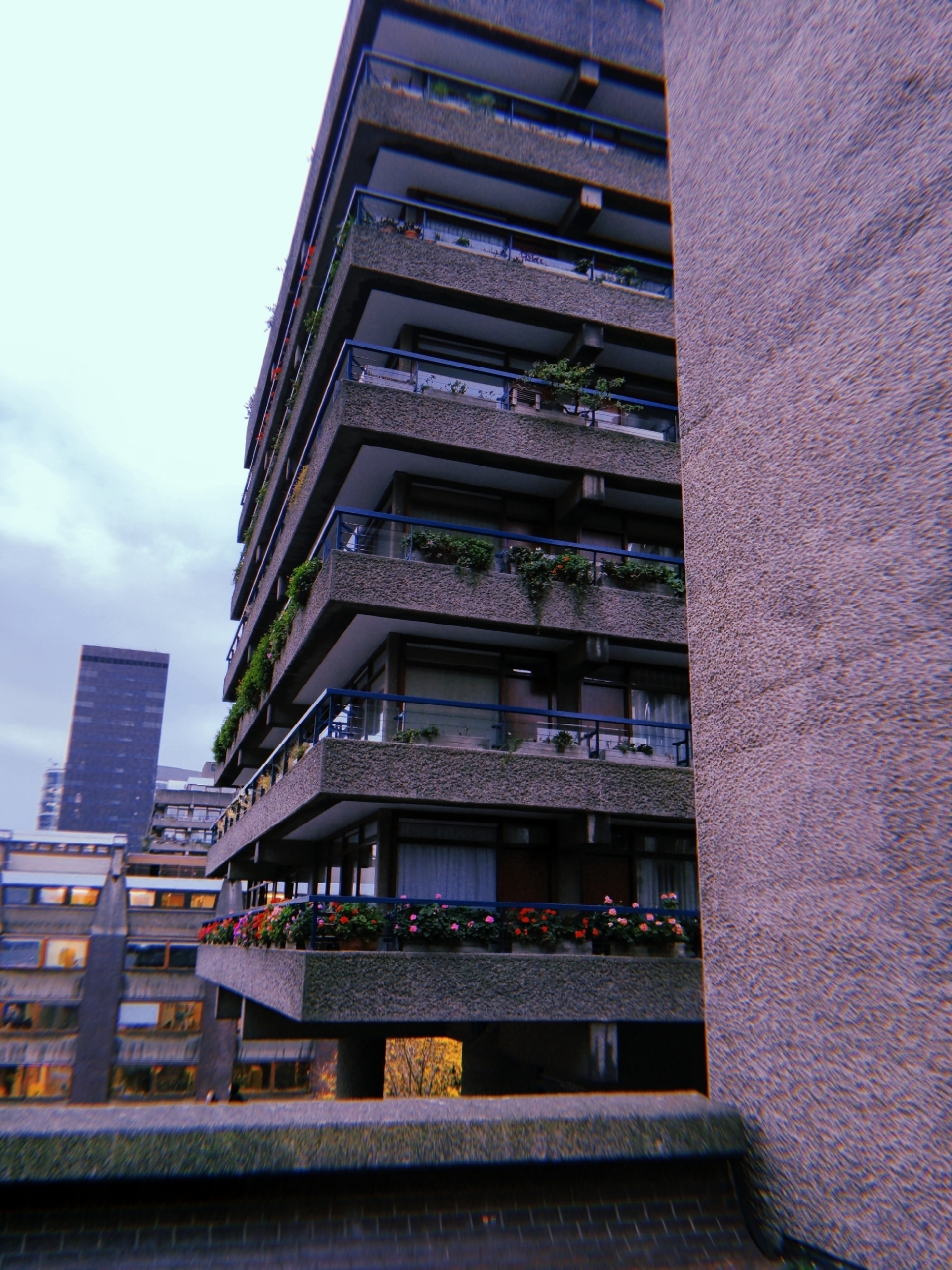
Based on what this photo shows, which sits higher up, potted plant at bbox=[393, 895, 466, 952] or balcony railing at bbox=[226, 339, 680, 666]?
balcony railing at bbox=[226, 339, 680, 666]

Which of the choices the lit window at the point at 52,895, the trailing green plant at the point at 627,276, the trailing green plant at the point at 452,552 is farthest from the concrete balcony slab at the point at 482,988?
the lit window at the point at 52,895

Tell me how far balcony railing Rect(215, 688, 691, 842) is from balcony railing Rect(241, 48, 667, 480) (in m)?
12.3

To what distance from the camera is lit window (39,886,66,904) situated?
49.3 m

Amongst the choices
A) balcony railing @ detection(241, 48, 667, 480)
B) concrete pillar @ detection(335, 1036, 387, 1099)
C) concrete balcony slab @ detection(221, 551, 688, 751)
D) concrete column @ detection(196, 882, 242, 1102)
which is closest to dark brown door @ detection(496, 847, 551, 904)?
concrete balcony slab @ detection(221, 551, 688, 751)

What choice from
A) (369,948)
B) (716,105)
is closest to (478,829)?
(369,948)

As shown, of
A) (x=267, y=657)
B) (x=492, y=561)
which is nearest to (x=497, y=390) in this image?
(x=492, y=561)

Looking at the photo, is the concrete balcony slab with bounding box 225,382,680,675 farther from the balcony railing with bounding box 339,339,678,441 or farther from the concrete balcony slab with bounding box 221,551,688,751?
the concrete balcony slab with bounding box 221,551,688,751

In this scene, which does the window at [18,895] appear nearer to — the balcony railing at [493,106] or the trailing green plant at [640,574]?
the balcony railing at [493,106]

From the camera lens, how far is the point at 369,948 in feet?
48.4

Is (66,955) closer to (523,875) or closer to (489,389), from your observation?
(523,875)

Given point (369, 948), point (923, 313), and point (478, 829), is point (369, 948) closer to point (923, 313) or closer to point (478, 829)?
point (478, 829)

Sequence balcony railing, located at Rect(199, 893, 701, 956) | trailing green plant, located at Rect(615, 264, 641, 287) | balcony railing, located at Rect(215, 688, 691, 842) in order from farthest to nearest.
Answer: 1. trailing green plant, located at Rect(615, 264, 641, 287)
2. balcony railing, located at Rect(215, 688, 691, 842)
3. balcony railing, located at Rect(199, 893, 701, 956)

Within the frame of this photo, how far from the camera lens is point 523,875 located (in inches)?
695

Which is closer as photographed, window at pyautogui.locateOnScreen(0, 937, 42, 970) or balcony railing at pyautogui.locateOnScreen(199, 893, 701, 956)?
balcony railing at pyautogui.locateOnScreen(199, 893, 701, 956)
